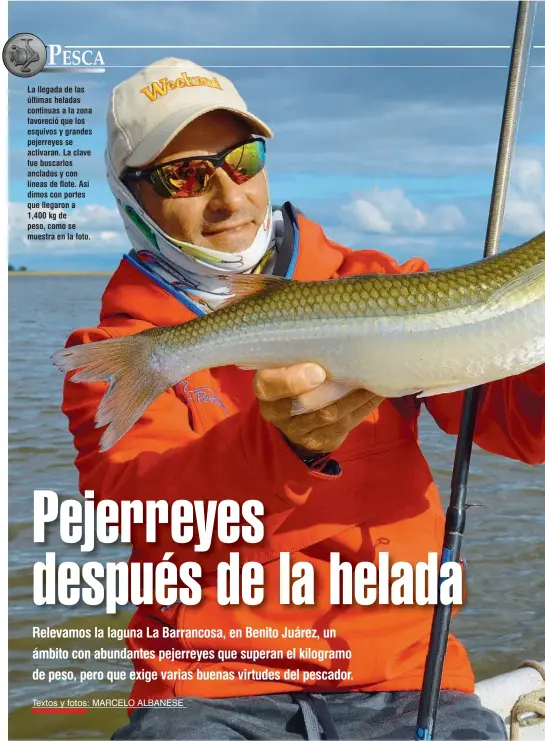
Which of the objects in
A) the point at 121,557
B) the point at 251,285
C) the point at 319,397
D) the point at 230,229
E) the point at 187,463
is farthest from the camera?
the point at 121,557

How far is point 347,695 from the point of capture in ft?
9.36

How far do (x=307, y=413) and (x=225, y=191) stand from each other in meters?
1.06

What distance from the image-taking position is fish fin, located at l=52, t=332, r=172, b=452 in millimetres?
2463

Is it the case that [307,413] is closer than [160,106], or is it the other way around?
[307,413]

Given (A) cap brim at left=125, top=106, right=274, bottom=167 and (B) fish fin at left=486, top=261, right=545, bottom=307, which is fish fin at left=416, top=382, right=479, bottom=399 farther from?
(A) cap brim at left=125, top=106, right=274, bottom=167

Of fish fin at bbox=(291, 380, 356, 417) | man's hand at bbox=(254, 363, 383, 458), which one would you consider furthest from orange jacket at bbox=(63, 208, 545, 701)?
fish fin at bbox=(291, 380, 356, 417)

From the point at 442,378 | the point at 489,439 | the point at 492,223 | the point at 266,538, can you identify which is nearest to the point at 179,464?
the point at 266,538

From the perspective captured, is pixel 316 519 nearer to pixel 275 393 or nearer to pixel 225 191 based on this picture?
pixel 275 393

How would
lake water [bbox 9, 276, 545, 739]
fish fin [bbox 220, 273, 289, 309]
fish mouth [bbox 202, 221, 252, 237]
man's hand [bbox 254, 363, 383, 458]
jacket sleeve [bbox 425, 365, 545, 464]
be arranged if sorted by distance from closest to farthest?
man's hand [bbox 254, 363, 383, 458], fish fin [bbox 220, 273, 289, 309], jacket sleeve [bbox 425, 365, 545, 464], fish mouth [bbox 202, 221, 252, 237], lake water [bbox 9, 276, 545, 739]

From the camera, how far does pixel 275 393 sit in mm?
2283

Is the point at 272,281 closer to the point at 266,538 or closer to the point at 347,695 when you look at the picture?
the point at 266,538

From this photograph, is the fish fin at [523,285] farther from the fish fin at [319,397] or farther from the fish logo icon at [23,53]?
the fish logo icon at [23,53]

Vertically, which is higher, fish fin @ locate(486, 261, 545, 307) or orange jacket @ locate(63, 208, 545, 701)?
fish fin @ locate(486, 261, 545, 307)

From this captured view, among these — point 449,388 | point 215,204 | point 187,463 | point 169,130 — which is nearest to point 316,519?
point 187,463
